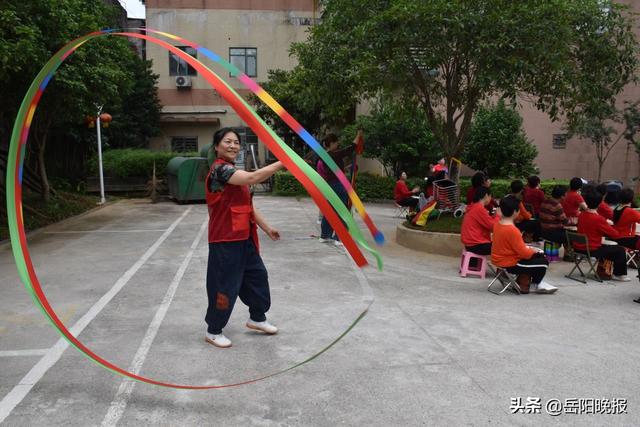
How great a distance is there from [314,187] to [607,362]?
2978 millimetres

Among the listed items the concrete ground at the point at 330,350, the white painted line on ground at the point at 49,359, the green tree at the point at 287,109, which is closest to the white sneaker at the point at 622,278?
the concrete ground at the point at 330,350

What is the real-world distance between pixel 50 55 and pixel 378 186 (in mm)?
12208

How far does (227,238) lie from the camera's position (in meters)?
4.14

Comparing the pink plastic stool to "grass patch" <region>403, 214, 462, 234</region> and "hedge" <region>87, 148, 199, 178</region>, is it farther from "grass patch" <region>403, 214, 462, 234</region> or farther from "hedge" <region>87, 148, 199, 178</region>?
"hedge" <region>87, 148, 199, 178</region>

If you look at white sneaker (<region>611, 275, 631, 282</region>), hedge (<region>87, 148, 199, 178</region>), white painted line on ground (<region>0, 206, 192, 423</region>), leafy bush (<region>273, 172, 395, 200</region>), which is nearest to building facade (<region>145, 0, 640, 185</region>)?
leafy bush (<region>273, 172, 395, 200</region>)

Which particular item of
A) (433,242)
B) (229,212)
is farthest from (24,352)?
(433,242)

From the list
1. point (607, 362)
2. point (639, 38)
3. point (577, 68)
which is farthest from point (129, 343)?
point (639, 38)

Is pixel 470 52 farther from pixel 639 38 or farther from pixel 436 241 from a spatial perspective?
pixel 639 38

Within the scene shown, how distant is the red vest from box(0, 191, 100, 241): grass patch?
8.13 m

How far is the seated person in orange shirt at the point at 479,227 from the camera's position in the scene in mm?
6945

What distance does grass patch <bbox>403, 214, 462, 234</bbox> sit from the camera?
8982 millimetres

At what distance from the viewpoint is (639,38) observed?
1998cm

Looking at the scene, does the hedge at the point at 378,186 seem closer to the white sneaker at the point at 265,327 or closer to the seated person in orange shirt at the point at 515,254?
the seated person in orange shirt at the point at 515,254

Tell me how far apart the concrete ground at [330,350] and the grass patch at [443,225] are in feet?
5.57
